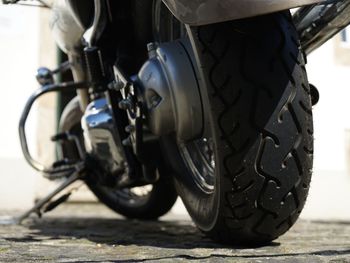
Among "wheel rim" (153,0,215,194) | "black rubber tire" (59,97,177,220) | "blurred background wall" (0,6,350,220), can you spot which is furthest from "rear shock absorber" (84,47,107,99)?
"blurred background wall" (0,6,350,220)

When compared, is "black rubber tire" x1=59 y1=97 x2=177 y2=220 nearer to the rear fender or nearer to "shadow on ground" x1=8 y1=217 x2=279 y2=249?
"shadow on ground" x1=8 y1=217 x2=279 y2=249

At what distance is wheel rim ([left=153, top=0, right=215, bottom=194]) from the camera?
228 centimetres

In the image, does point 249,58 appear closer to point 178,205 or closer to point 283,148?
point 283,148

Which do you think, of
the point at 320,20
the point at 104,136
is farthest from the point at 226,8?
the point at 104,136

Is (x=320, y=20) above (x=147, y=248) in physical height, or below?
above

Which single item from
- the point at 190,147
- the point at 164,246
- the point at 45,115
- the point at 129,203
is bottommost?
the point at 129,203

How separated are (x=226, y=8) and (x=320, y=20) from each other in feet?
1.45

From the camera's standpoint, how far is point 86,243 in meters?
2.24

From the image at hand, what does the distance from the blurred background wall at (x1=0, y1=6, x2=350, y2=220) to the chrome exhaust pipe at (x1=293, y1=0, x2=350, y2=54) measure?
385cm

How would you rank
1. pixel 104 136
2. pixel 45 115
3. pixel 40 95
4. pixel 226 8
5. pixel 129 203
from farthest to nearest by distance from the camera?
1. pixel 45 115
2. pixel 129 203
3. pixel 40 95
4. pixel 104 136
5. pixel 226 8

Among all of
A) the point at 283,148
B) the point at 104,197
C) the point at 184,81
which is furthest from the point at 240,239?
the point at 104,197

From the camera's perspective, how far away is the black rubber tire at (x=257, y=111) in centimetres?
176

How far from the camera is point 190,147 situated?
2.38 metres

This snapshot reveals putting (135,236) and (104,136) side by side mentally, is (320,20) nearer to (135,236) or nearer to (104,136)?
(104,136)
